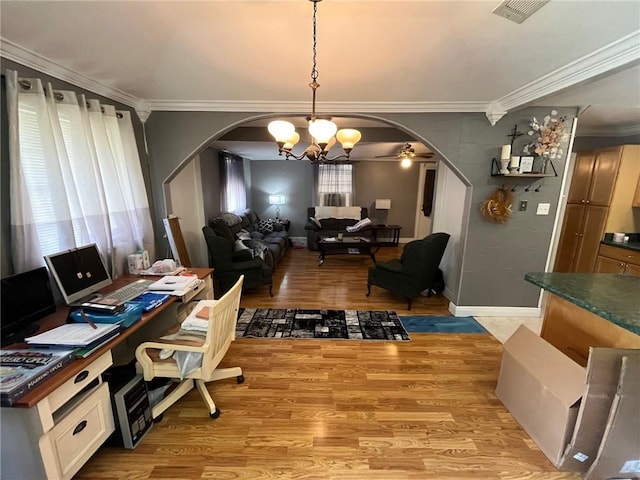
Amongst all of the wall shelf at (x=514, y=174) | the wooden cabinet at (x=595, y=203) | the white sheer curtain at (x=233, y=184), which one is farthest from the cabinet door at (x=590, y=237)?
the white sheer curtain at (x=233, y=184)

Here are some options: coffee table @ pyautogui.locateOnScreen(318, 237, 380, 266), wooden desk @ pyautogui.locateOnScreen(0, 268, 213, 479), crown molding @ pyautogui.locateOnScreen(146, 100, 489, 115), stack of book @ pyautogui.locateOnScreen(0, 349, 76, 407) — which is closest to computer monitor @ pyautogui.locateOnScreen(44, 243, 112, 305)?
wooden desk @ pyautogui.locateOnScreen(0, 268, 213, 479)

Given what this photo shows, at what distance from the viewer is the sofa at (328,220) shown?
20.6 ft

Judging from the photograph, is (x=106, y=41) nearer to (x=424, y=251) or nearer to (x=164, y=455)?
(x=164, y=455)

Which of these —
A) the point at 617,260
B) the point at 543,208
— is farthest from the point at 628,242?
the point at 543,208

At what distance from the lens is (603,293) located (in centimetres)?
149

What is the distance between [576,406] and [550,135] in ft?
8.25

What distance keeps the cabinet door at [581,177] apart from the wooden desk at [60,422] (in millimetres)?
5427

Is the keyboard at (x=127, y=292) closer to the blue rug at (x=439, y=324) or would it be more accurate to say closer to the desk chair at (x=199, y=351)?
the desk chair at (x=199, y=351)

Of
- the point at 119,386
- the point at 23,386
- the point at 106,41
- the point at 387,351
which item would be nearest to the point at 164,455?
the point at 119,386

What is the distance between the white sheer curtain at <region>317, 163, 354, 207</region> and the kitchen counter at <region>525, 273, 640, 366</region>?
5427 millimetres

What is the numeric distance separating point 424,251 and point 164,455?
2894mm

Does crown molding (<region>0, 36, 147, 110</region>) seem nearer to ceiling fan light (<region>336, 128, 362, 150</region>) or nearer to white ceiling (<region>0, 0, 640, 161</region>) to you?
white ceiling (<region>0, 0, 640, 161</region>)

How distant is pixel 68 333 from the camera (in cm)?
137

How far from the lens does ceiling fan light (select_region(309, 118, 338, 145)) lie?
1722 mm
